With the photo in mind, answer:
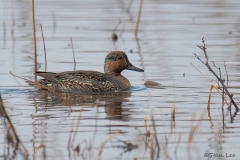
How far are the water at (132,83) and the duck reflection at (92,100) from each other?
15 mm

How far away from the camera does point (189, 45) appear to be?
16.5 metres

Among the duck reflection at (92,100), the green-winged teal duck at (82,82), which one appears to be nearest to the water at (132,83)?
the duck reflection at (92,100)

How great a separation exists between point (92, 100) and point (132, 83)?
166cm

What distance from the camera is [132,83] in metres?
12.5

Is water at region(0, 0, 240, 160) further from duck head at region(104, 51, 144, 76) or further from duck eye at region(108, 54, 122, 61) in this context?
duck eye at region(108, 54, 122, 61)

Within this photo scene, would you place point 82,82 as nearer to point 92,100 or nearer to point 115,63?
point 92,100

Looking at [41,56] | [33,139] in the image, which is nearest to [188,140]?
[33,139]

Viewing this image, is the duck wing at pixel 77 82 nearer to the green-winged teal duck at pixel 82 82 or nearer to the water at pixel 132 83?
the green-winged teal duck at pixel 82 82

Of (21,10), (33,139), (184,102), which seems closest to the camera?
(33,139)

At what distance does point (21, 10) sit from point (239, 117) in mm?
14709

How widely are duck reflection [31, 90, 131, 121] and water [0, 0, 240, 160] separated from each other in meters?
0.01

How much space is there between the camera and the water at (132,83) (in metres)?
7.68

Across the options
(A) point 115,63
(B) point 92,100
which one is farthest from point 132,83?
(B) point 92,100

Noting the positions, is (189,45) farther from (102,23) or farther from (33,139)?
(33,139)
